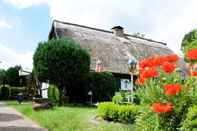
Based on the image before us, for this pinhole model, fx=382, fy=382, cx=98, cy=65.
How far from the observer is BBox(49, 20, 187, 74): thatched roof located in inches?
1299

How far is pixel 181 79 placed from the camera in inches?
350

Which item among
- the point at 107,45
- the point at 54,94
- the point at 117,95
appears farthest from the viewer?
the point at 107,45

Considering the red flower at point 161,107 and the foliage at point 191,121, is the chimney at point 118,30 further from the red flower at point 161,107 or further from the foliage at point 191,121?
the foliage at point 191,121

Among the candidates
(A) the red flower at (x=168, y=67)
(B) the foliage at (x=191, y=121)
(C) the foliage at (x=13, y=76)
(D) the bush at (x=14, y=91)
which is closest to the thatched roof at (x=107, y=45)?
(D) the bush at (x=14, y=91)

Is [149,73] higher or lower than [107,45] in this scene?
lower

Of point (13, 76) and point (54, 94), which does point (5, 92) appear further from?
point (54, 94)

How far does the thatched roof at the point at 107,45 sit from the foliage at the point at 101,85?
11.0ft

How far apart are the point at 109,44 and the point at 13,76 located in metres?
19.1

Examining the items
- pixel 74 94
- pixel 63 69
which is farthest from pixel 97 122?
pixel 74 94

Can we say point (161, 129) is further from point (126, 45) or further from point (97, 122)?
point (126, 45)

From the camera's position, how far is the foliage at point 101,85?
27.5m

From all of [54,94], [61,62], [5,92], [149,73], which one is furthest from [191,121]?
[5,92]

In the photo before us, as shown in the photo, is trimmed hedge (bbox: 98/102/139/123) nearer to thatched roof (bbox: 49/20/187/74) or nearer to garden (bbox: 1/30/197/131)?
garden (bbox: 1/30/197/131)

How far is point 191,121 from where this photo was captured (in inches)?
313
